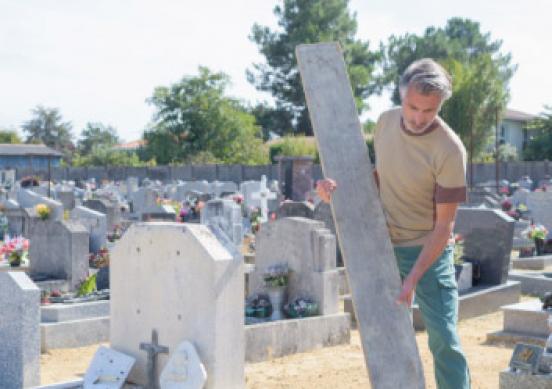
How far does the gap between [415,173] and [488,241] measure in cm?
753

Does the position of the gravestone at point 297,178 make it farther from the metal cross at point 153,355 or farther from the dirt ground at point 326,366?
the metal cross at point 153,355

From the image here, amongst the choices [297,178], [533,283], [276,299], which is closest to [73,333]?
[276,299]

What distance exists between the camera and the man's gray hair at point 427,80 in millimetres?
3176

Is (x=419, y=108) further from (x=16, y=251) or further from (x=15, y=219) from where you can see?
(x=15, y=219)

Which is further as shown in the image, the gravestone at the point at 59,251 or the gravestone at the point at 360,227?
the gravestone at the point at 59,251

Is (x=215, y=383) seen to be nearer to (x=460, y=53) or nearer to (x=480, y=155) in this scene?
(x=480, y=155)

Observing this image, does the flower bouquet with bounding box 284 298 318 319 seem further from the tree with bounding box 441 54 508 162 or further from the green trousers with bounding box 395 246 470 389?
the tree with bounding box 441 54 508 162

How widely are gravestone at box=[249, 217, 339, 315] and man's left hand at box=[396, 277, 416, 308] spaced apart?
5.13m

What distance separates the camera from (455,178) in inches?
130

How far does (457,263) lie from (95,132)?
9137 centimetres

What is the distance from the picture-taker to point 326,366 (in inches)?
283

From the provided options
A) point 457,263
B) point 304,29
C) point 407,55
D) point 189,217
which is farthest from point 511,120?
point 457,263

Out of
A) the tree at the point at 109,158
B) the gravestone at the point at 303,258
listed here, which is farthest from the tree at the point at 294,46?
the gravestone at the point at 303,258

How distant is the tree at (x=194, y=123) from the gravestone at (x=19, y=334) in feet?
160
